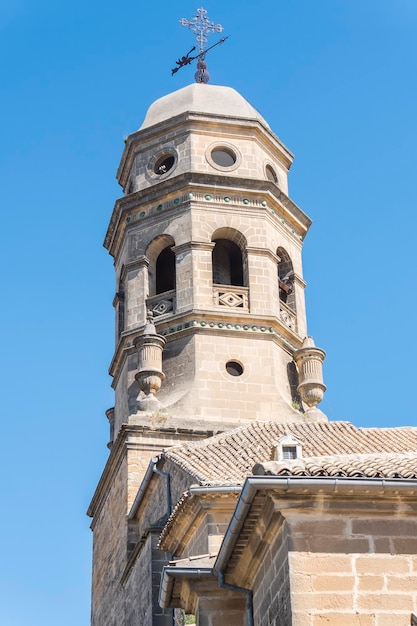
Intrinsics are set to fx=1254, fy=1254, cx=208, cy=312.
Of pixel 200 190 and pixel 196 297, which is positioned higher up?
pixel 200 190

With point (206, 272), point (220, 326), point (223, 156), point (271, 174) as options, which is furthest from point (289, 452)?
point (271, 174)

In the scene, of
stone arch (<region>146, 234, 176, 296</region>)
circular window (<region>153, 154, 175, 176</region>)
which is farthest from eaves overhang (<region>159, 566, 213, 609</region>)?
circular window (<region>153, 154, 175, 176</region>)

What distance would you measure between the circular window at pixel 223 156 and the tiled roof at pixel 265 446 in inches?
334

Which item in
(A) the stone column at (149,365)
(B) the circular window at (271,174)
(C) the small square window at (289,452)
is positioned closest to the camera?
(C) the small square window at (289,452)

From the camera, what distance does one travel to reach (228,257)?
26141 mm

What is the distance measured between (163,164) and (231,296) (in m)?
3.79

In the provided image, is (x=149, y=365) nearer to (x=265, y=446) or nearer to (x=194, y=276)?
(x=194, y=276)

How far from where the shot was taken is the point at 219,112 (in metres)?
26.6

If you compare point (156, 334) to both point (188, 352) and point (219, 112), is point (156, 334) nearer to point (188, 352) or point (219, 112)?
point (188, 352)

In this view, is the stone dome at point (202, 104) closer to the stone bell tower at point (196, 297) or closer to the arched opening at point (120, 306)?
the stone bell tower at point (196, 297)

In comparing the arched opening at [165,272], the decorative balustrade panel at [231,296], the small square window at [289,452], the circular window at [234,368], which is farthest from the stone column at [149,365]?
the small square window at [289,452]

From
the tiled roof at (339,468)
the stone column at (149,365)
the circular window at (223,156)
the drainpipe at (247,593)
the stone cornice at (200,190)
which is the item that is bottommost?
the drainpipe at (247,593)

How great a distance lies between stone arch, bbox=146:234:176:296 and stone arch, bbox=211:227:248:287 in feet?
2.92

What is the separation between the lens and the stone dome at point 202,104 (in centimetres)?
2675
